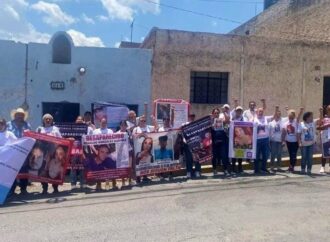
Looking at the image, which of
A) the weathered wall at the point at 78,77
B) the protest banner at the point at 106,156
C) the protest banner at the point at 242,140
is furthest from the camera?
the weathered wall at the point at 78,77

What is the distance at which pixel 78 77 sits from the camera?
1577cm

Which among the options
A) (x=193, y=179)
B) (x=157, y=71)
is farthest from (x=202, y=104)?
(x=193, y=179)

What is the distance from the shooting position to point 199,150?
39.4 ft

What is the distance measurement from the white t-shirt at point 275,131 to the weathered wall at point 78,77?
4984 millimetres

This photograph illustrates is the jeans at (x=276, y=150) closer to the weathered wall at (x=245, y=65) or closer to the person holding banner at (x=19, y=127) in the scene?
the weathered wall at (x=245, y=65)

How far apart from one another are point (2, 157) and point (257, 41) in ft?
34.8

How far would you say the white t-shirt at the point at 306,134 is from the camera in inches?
489

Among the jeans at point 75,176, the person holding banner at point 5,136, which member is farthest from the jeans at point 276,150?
the person holding banner at point 5,136

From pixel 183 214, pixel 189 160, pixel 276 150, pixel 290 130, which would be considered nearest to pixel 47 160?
pixel 189 160

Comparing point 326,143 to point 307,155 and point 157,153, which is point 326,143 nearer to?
point 307,155

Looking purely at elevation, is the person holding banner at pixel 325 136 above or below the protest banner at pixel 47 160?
above

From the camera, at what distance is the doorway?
15695 millimetres

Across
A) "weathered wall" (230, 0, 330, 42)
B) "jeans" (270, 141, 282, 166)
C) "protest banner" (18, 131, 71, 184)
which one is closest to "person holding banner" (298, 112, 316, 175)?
"jeans" (270, 141, 282, 166)

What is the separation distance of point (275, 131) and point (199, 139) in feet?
6.82
